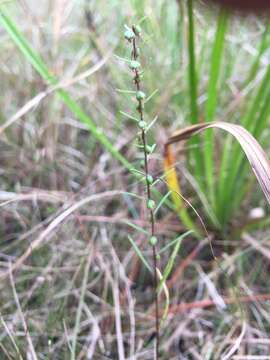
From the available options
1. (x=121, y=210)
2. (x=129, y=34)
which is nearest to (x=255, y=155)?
(x=129, y=34)

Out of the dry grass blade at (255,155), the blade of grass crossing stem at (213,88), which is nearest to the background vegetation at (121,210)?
the blade of grass crossing stem at (213,88)

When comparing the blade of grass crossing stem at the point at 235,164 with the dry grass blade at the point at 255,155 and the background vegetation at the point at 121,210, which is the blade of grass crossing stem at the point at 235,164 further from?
the dry grass blade at the point at 255,155

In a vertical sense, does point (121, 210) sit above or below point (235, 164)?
below

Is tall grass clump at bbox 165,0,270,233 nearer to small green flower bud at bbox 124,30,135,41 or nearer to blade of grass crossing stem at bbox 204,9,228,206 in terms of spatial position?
blade of grass crossing stem at bbox 204,9,228,206

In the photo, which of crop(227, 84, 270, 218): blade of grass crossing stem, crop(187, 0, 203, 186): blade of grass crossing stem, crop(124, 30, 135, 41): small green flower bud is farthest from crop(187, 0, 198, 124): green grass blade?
crop(124, 30, 135, 41): small green flower bud

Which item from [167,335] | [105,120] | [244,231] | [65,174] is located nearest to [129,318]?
[167,335]

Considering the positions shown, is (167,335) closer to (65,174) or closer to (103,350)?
(103,350)

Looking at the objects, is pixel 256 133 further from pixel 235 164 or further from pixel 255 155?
pixel 255 155
